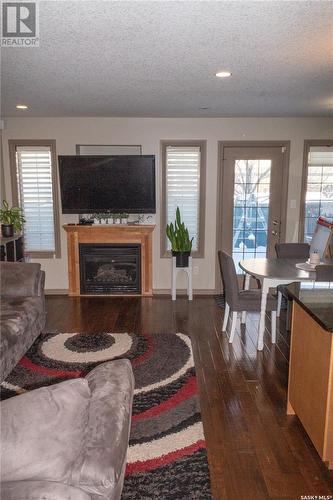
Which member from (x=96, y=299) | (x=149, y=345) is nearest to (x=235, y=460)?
(x=149, y=345)

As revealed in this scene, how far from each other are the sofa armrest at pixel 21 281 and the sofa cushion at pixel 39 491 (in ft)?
8.88

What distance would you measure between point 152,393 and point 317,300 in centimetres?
141

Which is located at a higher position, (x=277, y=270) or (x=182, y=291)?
(x=277, y=270)

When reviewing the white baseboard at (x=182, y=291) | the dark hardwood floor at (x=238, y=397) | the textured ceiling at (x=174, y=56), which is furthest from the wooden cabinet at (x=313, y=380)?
the white baseboard at (x=182, y=291)

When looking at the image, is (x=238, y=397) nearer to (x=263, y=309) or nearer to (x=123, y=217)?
(x=263, y=309)

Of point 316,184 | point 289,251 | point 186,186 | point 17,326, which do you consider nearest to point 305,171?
point 316,184

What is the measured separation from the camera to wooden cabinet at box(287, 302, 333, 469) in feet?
6.53

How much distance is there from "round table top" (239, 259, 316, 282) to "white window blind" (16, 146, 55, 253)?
3127 millimetres

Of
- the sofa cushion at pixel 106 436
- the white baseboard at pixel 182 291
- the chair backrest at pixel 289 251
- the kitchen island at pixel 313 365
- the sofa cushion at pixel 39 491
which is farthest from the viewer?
the white baseboard at pixel 182 291

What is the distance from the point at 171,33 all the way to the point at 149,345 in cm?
272

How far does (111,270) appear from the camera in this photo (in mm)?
5523

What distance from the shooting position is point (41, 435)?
3.72 ft

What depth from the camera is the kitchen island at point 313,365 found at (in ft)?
6.53

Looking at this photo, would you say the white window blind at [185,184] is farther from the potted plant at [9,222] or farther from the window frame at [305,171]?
the potted plant at [9,222]
